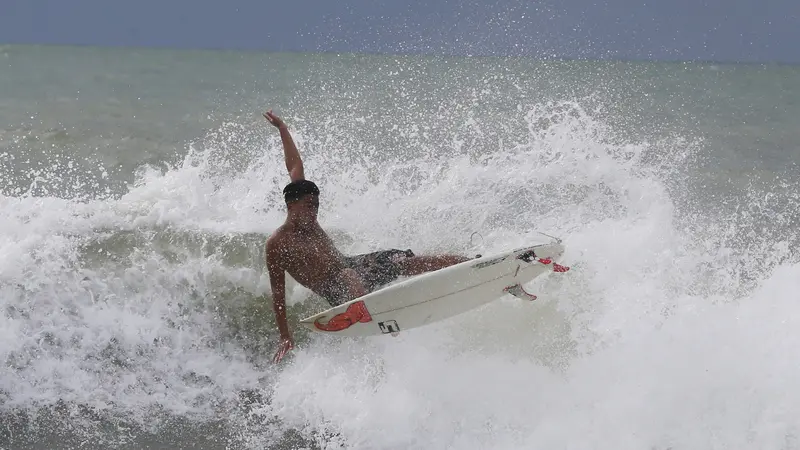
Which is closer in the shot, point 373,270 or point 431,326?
point 373,270

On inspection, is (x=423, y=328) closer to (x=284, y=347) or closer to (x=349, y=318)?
(x=349, y=318)

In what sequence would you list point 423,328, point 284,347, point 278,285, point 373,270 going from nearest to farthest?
point 284,347 < point 278,285 < point 373,270 < point 423,328

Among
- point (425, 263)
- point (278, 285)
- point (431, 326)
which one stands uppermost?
point (278, 285)

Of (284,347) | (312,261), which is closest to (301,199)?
(312,261)

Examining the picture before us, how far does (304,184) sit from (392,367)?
1189 mm

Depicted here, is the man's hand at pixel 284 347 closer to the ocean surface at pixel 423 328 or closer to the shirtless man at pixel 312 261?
the shirtless man at pixel 312 261

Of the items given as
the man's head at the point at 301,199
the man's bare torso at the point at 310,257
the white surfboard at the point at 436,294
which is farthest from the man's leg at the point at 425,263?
the man's head at the point at 301,199

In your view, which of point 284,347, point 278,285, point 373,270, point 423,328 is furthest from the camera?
point 423,328

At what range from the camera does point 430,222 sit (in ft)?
20.4

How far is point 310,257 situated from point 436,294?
2.49 feet

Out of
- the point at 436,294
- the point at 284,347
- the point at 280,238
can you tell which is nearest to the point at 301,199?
the point at 280,238

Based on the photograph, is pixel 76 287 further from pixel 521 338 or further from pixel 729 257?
pixel 729 257

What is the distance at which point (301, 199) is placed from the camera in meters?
4.67

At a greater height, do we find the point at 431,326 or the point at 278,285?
the point at 278,285
